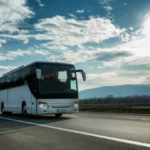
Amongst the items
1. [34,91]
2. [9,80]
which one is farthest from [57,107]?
[9,80]

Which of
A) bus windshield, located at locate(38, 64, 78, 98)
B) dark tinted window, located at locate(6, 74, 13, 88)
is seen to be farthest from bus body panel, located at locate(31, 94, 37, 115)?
dark tinted window, located at locate(6, 74, 13, 88)

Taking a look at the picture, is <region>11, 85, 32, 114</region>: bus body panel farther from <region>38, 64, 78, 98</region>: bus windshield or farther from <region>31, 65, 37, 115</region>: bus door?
<region>38, 64, 78, 98</region>: bus windshield

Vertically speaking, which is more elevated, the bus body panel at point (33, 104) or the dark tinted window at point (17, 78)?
the dark tinted window at point (17, 78)

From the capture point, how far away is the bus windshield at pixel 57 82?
14258mm

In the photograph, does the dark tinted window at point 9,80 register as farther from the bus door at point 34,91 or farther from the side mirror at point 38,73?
the side mirror at point 38,73

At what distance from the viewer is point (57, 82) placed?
47.6 feet

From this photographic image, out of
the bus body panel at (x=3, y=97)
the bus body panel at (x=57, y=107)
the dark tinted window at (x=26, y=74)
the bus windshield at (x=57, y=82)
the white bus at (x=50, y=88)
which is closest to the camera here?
the bus body panel at (x=57, y=107)

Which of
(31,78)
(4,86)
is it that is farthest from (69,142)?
(4,86)

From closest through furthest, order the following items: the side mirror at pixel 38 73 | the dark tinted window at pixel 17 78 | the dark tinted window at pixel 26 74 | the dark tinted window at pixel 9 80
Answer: the side mirror at pixel 38 73, the dark tinted window at pixel 26 74, the dark tinted window at pixel 17 78, the dark tinted window at pixel 9 80

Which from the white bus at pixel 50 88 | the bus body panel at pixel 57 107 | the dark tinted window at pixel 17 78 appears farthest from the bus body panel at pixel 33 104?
the dark tinted window at pixel 17 78

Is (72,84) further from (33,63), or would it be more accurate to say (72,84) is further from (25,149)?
(25,149)

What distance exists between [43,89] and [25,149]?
8.79 meters

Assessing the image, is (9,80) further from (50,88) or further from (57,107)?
(57,107)

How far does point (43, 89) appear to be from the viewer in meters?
14.2
